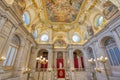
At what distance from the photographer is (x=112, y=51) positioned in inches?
372

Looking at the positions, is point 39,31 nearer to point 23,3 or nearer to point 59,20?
point 59,20

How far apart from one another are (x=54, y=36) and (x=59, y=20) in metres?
4.36

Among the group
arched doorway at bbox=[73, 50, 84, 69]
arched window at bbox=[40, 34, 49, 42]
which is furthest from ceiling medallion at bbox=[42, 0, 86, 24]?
arched doorway at bbox=[73, 50, 84, 69]

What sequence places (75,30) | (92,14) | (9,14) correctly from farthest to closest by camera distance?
(75,30) → (92,14) → (9,14)

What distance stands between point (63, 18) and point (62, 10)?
81.7 inches

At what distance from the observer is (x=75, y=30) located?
1753cm

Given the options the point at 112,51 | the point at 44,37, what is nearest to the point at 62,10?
the point at 44,37

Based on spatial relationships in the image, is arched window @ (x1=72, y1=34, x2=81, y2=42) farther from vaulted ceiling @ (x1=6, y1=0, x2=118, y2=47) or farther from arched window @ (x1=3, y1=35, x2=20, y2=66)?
arched window @ (x1=3, y1=35, x2=20, y2=66)

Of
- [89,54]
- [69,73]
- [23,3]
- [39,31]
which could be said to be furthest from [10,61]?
[89,54]

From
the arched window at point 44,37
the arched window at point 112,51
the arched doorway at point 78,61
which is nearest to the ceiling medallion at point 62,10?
the arched window at point 44,37

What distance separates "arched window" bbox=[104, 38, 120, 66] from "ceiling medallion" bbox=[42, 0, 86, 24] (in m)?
6.86

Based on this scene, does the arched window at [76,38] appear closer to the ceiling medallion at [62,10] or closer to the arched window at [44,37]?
the ceiling medallion at [62,10]

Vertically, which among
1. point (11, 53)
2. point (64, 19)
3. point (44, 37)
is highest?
point (64, 19)

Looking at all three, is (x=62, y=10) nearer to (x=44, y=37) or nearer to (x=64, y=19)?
(x=64, y=19)
